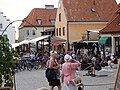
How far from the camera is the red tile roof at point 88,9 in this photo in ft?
191

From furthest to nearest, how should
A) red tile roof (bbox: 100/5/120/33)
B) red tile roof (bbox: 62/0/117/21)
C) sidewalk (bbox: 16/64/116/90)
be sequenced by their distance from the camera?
red tile roof (bbox: 62/0/117/21) → red tile roof (bbox: 100/5/120/33) → sidewalk (bbox: 16/64/116/90)

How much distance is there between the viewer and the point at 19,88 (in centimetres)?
1939

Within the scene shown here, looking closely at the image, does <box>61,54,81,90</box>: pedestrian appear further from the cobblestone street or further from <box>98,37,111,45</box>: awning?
<box>98,37,111,45</box>: awning

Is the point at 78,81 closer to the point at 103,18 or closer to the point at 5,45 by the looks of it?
the point at 5,45

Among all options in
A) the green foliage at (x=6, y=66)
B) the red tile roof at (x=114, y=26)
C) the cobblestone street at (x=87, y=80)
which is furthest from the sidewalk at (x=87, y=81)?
the green foliage at (x=6, y=66)

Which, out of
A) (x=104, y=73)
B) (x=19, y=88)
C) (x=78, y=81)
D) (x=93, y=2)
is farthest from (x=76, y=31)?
(x=78, y=81)

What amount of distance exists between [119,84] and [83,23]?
48.5 m

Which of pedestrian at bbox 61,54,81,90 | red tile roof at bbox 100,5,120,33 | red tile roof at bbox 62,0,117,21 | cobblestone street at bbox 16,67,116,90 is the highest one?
red tile roof at bbox 62,0,117,21

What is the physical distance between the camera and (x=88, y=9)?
60.3 m

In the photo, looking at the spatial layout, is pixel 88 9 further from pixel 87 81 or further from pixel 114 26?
pixel 87 81

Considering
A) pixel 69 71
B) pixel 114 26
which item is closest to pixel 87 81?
pixel 69 71

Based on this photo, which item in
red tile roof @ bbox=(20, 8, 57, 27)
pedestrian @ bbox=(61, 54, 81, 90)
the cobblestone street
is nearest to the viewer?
pedestrian @ bbox=(61, 54, 81, 90)

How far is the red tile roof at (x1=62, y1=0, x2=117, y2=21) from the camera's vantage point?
58.1 m

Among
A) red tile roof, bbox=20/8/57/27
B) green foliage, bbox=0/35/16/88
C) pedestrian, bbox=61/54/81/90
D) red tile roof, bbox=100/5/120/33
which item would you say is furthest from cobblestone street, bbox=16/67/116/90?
red tile roof, bbox=20/8/57/27
